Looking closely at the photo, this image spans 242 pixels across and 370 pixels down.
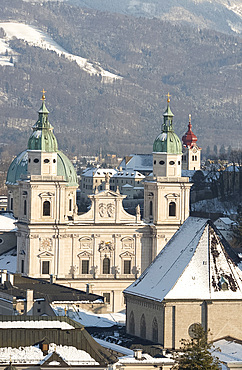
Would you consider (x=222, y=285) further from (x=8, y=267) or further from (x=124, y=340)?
(x=8, y=267)

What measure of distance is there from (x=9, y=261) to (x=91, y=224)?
717 centimetres

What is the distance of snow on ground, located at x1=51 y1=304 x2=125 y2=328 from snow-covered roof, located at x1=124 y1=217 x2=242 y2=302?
5.79m

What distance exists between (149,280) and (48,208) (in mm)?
38749

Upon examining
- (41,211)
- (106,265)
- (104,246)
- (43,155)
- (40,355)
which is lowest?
(40,355)

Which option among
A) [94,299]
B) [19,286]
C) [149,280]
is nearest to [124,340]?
[149,280]

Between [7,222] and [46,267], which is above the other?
[7,222]

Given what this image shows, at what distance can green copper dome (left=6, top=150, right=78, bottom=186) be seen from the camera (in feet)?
408

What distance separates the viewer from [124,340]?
7931 centimetres

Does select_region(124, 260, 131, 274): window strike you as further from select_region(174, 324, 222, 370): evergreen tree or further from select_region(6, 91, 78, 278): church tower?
select_region(174, 324, 222, 370): evergreen tree

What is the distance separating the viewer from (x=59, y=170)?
124m

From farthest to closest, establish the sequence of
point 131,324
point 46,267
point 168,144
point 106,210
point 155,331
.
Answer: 1. point 168,144
2. point 106,210
3. point 46,267
4. point 131,324
5. point 155,331

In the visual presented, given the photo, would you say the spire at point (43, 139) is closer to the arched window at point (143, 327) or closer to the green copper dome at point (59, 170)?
the green copper dome at point (59, 170)

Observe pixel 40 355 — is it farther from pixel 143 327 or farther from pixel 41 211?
pixel 41 211

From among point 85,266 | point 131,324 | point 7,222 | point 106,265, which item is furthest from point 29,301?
point 7,222
